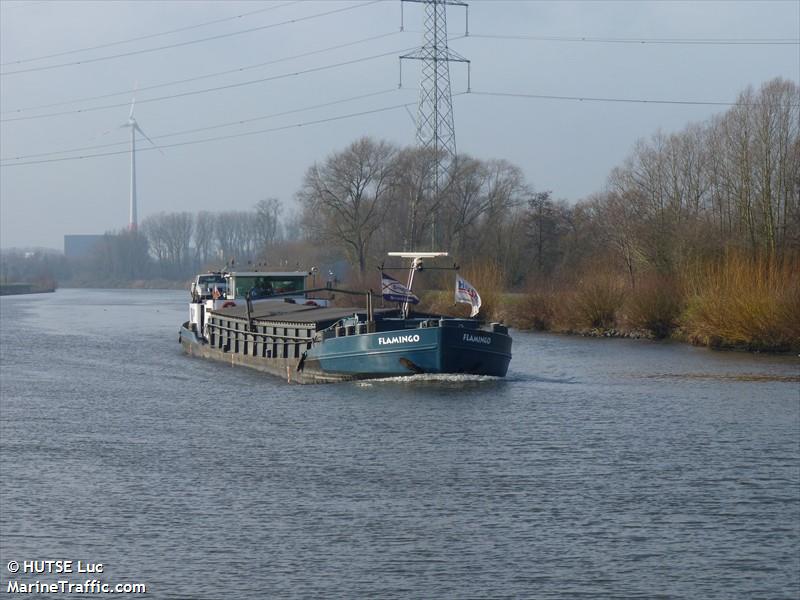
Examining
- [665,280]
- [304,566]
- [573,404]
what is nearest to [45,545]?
[304,566]

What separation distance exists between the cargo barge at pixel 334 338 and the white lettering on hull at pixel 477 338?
0.02 meters

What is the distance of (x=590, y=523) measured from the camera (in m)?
13.5

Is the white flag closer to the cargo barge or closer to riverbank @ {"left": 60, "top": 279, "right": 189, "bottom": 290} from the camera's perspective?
the cargo barge

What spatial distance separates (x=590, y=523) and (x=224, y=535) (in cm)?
445

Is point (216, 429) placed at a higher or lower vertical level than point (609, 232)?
lower

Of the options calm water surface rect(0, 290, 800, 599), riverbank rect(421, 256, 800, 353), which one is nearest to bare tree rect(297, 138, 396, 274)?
riverbank rect(421, 256, 800, 353)

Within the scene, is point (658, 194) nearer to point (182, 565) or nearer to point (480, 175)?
point (480, 175)

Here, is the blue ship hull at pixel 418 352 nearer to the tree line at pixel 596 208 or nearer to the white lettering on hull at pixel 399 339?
the white lettering on hull at pixel 399 339

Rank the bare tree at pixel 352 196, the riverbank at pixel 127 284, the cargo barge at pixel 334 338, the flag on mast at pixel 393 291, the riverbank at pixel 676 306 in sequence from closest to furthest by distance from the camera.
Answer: the cargo barge at pixel 334 338 < the flag on mast at pixel 393 291 < the riverbank at pixel 676 306 < the bare tree at pixel 352 196 < the riverbank at pixel 127 284

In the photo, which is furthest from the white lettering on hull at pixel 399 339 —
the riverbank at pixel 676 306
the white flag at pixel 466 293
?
the riverbank at pixel 676 306

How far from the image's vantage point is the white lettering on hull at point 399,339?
25.1 meters

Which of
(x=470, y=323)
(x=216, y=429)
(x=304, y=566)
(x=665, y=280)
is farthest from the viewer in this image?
(x=665, y=280)

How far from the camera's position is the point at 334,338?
26.9m

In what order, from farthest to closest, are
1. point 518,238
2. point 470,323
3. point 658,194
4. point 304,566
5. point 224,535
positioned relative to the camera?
point 518,238, point 658,194, point 470,323, point 224,535, point 304,566
